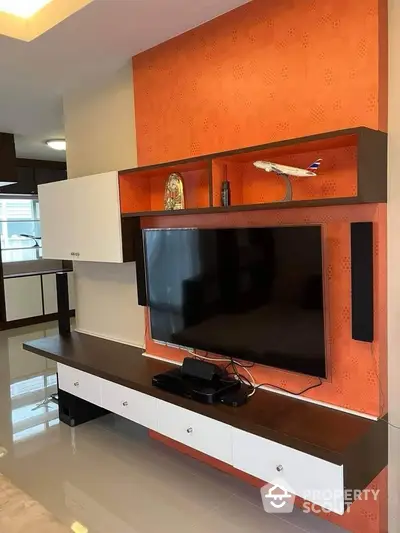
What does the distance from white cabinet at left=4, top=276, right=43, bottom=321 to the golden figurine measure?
478 cm

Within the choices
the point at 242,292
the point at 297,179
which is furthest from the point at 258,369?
the point at 297,179

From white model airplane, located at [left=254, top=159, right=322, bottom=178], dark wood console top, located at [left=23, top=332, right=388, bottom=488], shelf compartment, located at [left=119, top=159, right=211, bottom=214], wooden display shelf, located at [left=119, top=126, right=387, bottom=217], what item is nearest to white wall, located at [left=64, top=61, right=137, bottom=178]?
shelf compartment, located at [left=119, top=159, right=211, bottom=214]

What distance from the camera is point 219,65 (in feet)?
8.30

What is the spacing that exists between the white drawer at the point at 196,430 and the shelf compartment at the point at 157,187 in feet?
3.84

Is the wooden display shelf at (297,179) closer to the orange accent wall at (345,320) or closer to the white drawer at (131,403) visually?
the orange accent wall at (345,320)

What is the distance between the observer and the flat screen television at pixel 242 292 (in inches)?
83.4

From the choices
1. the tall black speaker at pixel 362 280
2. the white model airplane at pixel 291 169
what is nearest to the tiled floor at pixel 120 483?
the tall black speaker at pixel 362 280

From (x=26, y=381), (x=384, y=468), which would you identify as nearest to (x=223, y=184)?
(x=384, y=468)

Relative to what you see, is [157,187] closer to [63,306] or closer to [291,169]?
[291,169]

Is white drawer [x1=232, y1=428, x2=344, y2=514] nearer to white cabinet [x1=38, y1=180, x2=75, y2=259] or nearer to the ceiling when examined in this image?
white cabinet [x1=38, y1=180, x2=75, y2=259]

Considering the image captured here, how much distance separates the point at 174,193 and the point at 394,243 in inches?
51.2

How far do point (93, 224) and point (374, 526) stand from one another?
2344mm

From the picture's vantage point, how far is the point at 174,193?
2.76 m

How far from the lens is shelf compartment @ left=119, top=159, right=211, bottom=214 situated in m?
2.69
